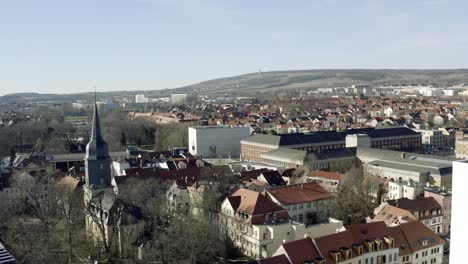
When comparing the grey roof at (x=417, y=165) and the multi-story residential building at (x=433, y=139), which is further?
the multi-story residential building at (x=433, y=139)

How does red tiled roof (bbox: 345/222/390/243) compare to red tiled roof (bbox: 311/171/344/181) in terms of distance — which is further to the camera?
red tiled roof (bbox: 311/171/344/181)

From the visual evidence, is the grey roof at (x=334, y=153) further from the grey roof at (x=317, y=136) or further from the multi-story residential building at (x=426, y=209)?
the multi-story residential building at (x=426, y=209)

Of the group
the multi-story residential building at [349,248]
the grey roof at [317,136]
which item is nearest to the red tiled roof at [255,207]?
the multi-story residential building at [349,248]

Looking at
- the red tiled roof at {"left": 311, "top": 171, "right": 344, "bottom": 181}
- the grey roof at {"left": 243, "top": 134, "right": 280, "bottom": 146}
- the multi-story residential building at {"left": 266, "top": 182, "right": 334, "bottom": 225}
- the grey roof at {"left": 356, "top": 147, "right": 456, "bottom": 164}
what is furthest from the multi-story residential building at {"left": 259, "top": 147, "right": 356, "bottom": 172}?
the multi-story residential building at {"left": 266, "top": 182, "right": 334, "bottom": 225}

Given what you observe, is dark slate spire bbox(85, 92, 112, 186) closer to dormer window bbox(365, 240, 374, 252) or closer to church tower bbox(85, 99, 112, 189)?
church tower bbox(85, 99, 112, 189)

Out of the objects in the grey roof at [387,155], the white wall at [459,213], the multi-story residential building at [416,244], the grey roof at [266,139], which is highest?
the white wall at [459,213]
